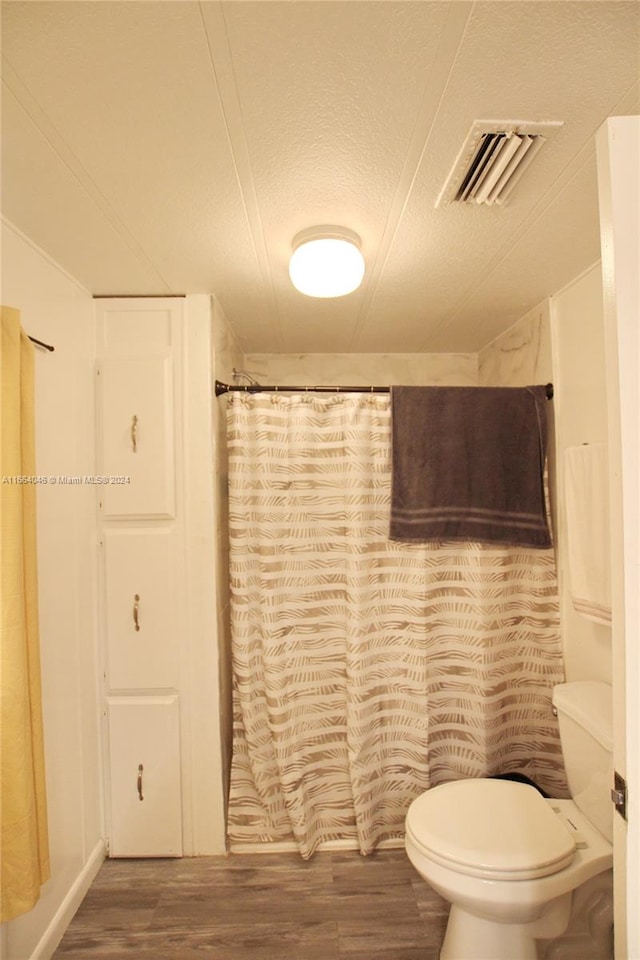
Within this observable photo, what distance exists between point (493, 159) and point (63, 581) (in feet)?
5.66

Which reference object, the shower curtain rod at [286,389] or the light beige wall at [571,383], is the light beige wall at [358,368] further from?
the shower curtain rod at [286,389]

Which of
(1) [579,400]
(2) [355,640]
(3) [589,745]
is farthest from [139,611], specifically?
(1) [579,400]

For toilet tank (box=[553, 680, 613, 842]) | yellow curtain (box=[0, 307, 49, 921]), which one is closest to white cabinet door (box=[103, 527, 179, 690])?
yellow curtain (box=[0, 307, 49, 921])

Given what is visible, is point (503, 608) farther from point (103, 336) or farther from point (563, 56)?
point (103, 336)

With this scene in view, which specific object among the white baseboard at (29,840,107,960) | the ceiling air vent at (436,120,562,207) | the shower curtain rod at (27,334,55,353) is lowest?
the white baseboard at (29,840,107,960)

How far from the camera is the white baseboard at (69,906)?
4.15 ft

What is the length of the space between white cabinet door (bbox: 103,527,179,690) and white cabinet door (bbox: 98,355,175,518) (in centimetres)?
11

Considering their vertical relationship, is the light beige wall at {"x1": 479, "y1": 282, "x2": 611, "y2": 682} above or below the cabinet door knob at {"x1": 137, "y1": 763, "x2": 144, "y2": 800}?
above

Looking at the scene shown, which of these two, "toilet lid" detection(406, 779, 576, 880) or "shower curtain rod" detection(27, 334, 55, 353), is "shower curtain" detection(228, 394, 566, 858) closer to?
"toilet lid" detection(406, 779, 576, 880)

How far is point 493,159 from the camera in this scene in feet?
3.19

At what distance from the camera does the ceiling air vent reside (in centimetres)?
89

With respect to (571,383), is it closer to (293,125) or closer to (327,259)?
(327,259)

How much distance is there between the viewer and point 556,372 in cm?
170

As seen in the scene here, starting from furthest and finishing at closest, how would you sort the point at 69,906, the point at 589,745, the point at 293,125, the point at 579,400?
the point at 579,400 < the point at 69,906 < the point at 589,745 < the point at 293,125
